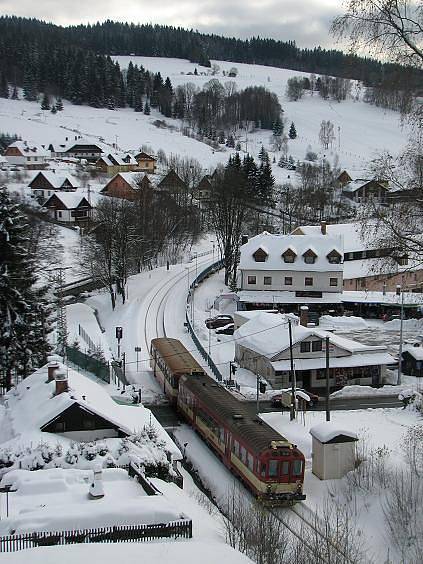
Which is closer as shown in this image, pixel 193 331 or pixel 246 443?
pixel 246 443

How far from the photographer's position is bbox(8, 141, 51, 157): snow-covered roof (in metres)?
99.0

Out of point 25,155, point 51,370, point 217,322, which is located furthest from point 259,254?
point 25,155

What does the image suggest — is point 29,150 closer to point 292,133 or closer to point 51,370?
point 292,133

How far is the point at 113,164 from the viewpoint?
102m

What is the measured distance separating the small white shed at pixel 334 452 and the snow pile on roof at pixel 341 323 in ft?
71.0

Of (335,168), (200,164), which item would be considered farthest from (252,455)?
(335,168)

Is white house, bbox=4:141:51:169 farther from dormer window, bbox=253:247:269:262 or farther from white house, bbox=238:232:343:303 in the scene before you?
white house, bbox=238:232:343:303

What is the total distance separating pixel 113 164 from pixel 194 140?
31.7 meters

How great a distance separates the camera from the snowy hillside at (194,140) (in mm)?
119625

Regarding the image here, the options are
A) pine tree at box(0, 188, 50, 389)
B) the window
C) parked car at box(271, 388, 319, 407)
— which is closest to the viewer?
pine tree at box(0, 188, 50, 389)

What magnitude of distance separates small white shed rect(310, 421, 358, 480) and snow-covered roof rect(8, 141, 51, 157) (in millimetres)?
85382

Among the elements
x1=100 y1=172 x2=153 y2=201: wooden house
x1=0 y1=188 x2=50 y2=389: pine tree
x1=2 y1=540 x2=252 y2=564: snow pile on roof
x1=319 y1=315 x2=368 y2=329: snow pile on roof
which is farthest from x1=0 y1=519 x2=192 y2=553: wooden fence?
x1=100 y1=172 x2=153 y2=201: wooden house

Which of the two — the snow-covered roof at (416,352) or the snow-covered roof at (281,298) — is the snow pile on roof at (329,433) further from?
the snow-covered roof at (281,298)

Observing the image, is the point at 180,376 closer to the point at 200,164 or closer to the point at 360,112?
Answer: the point at 200,164
